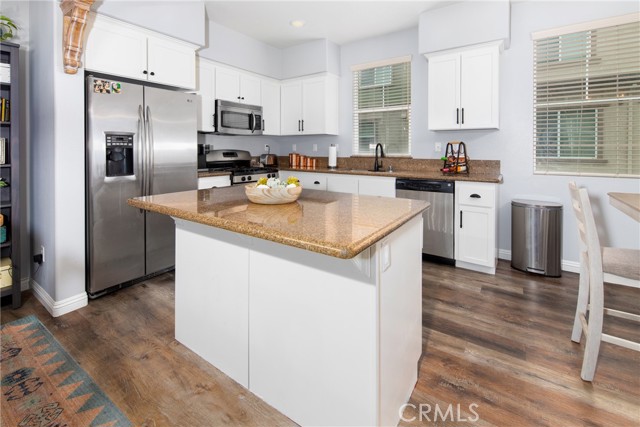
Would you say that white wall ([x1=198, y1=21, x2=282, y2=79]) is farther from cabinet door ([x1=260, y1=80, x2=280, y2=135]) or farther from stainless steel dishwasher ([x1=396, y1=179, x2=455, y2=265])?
stainless steel dishwasher ([x1=396, y1=179, x2=455, y2=265])

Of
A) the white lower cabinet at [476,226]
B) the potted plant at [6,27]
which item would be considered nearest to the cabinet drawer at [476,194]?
the white lower cabinet at [476,226]

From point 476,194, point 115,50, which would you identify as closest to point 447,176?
point 476,194

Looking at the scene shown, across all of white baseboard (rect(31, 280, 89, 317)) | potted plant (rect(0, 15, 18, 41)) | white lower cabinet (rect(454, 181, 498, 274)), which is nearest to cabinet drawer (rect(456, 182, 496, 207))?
white lower cabinet (rect(454, 181, 498, 274))

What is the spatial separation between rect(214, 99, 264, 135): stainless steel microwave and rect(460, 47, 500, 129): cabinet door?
2.61 m

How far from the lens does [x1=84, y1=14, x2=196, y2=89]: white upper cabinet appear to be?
275 cm

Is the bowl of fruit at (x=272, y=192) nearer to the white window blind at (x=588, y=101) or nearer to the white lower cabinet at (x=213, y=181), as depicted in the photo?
the white lower cabinet at (x=213, y=181)

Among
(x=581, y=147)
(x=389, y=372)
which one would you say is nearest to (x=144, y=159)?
(x=389, y=372)

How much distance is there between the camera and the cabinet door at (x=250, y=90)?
464 centimetres

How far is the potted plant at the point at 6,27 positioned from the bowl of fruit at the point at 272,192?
232 centimetres

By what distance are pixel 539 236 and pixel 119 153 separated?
12.7ft

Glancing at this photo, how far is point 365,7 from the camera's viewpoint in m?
3.76

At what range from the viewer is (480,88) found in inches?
142

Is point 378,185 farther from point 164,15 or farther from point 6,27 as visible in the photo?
point 6,27

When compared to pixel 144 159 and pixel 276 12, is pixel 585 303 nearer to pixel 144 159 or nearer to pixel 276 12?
pixel 144 159
